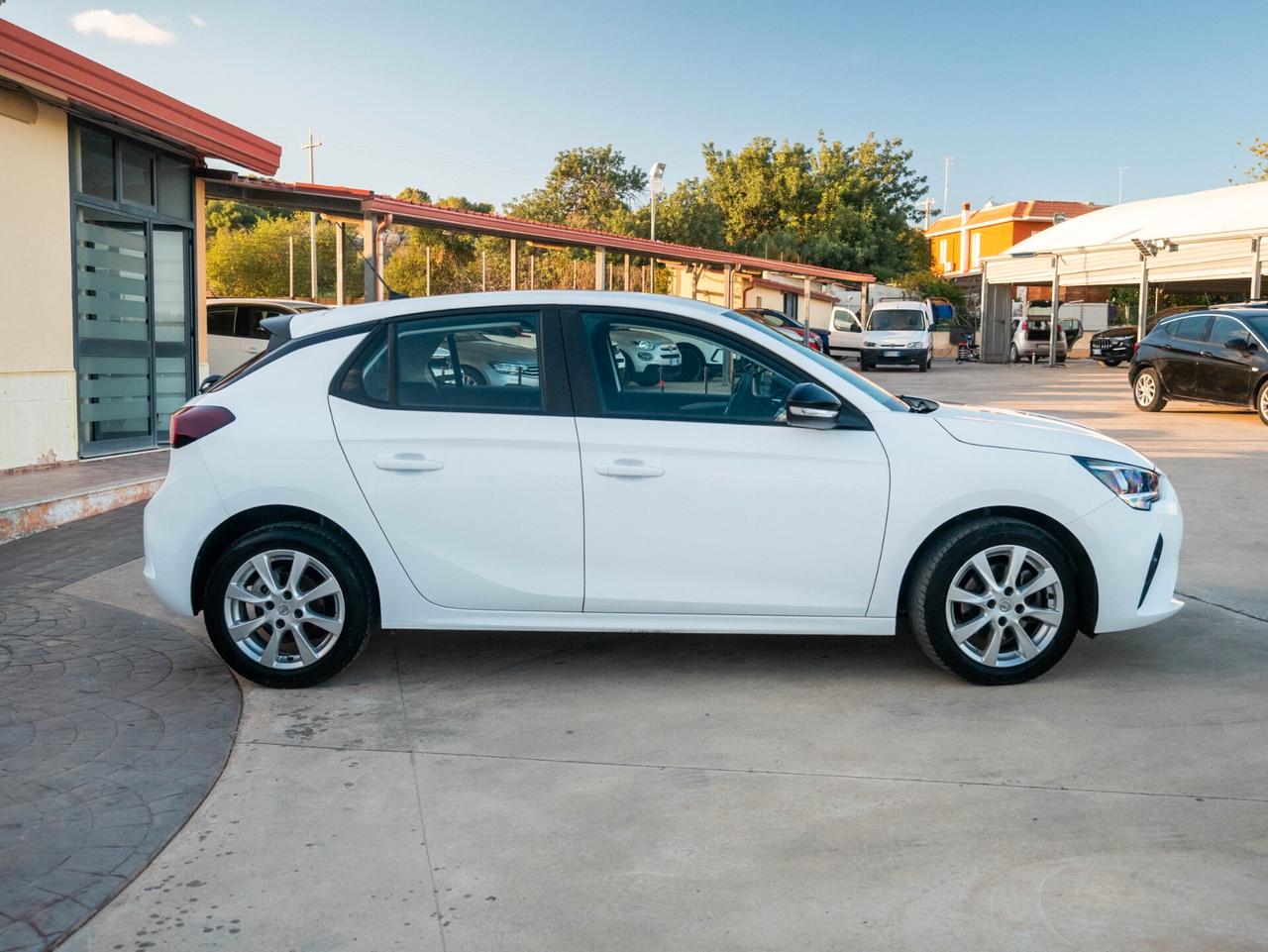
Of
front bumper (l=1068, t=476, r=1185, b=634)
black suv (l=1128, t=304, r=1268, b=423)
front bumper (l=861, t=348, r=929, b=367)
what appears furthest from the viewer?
front bumper (l=861, t=348, r=929, b=367)

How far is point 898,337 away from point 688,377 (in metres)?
32.7

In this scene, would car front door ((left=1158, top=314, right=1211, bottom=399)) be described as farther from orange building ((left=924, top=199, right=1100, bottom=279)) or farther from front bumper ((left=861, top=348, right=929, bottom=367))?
orange building ((left=924, top=199, right=1100, bottom=279))

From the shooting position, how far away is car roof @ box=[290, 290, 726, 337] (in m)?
5.21

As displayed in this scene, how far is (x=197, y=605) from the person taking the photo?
5.20m

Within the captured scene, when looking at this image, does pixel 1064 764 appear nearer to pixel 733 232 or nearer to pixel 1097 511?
pixel 1097 511

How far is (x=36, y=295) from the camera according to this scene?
10.9 meters

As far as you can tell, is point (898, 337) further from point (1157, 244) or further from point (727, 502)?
point (727, 502)

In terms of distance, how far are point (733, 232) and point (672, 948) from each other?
2390 inches

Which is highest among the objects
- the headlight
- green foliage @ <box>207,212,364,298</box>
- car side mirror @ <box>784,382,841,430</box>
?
green foliage @ <box>207,212,364,298</box>

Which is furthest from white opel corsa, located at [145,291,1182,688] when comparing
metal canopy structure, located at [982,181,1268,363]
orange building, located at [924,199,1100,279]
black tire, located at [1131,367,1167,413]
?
orange building, located at [924,199,1100,279]

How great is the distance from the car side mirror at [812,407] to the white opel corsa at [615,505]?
1cm

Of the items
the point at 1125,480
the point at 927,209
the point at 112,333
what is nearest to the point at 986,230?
the point at 927,209

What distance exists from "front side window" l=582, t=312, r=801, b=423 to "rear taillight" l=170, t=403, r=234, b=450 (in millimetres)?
1584

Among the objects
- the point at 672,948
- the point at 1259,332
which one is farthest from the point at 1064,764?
the point at 1259,332
